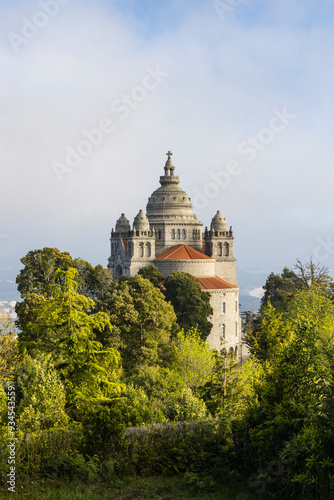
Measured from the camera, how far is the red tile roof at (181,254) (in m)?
61.8

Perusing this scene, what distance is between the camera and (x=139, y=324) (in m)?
37.6

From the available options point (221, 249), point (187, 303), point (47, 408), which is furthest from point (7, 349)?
point (221, 249)

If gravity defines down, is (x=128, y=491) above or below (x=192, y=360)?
below

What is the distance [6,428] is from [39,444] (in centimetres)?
109

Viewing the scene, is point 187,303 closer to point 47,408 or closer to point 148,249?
point 148,249

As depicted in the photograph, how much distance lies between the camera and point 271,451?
1377 cm

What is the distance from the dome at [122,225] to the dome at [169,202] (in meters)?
3.43

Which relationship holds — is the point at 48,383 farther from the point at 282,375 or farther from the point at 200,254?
the point at 200,254

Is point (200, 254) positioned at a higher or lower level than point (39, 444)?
higher

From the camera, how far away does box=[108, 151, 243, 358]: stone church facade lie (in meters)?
60.6

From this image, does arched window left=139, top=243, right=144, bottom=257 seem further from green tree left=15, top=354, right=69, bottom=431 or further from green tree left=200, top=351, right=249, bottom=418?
green tree left=15, top=354, right=69, bottom=431

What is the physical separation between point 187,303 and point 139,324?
13997 millimetres

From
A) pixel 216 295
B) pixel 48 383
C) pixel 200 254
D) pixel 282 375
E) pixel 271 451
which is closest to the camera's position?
pixel 271 451

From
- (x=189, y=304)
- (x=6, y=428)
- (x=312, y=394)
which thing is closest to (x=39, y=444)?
(x=6, y=428)
